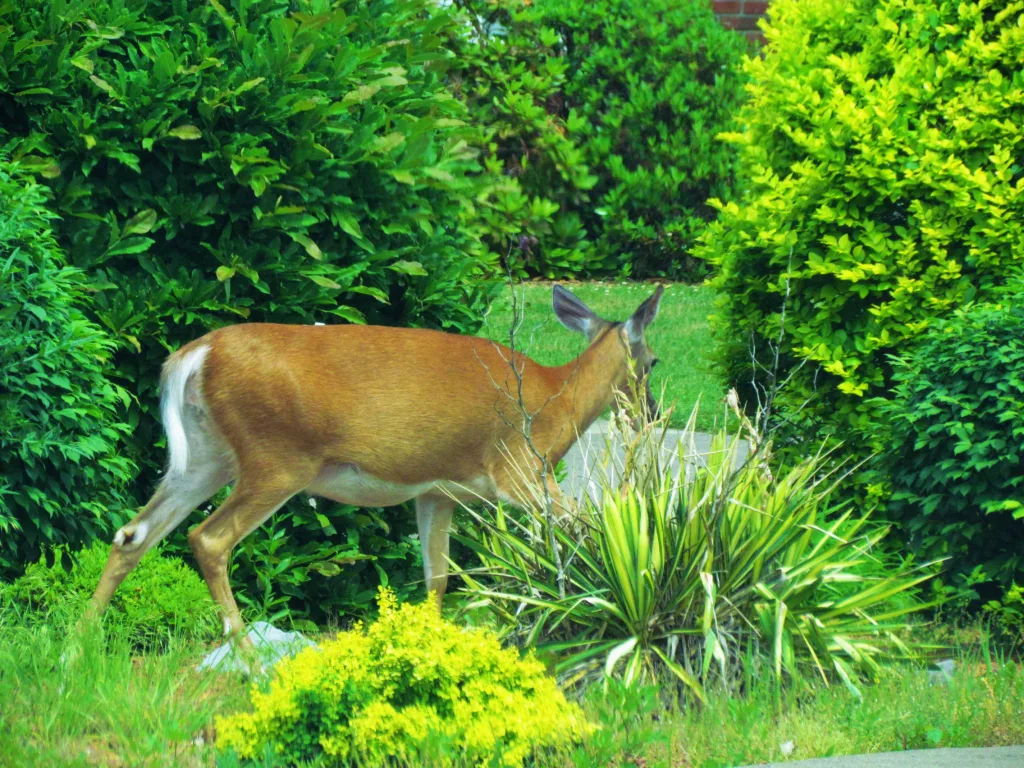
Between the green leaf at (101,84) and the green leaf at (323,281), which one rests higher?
the green leaf at (101,84)

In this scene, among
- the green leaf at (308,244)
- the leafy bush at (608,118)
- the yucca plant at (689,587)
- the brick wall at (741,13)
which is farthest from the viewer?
the brick wall at (741,13)

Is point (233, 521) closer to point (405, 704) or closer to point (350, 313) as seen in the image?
point (350, 313)

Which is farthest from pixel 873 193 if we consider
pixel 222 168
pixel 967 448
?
pixel 222 168

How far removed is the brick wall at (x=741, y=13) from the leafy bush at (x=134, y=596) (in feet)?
38.2

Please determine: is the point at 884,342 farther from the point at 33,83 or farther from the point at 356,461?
the point at 33,83

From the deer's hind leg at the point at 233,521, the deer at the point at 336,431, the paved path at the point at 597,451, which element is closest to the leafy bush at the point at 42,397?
→ the deer at the point at 336,431

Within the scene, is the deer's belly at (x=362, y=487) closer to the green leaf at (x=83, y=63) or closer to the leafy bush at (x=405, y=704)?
the leafy bush at (x=405, y=704)

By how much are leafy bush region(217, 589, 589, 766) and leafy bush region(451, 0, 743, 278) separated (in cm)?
937

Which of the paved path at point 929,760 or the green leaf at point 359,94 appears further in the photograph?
the green leaf at point 359,94

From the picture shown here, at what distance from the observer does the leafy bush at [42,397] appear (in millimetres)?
5215

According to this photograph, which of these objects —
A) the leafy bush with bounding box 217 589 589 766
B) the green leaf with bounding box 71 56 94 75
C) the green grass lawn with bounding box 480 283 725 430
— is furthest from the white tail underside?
the green grass lawn with bounding box 480 283 725 430

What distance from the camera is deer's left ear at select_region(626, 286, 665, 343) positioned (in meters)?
6.36

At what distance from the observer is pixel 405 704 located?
14.3 feet

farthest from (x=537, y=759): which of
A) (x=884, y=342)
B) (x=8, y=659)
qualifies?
(x=884, y=342)
